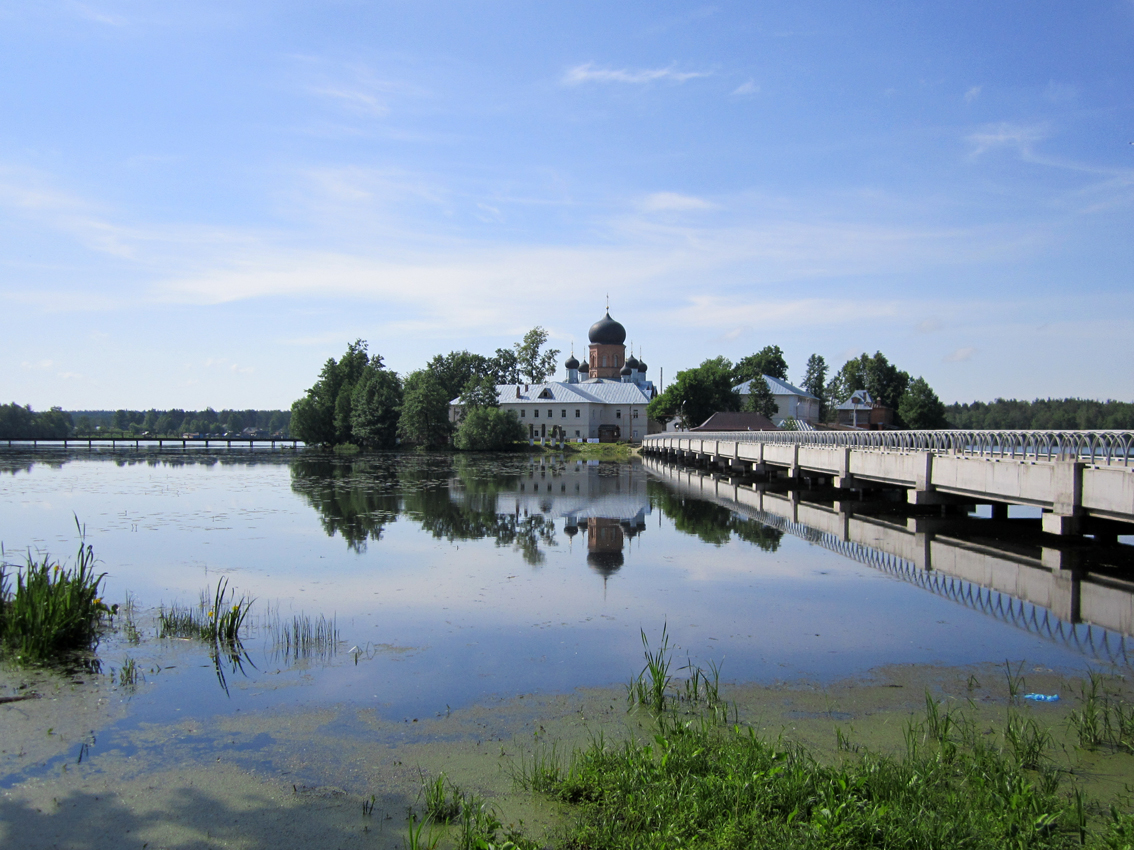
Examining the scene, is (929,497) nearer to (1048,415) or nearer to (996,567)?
(996,567)

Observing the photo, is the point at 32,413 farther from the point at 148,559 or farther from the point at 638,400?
the point at 148,559

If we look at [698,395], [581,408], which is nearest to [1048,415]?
[698,395]

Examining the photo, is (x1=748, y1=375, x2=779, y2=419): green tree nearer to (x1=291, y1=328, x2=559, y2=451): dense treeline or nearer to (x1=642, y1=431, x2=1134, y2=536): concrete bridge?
(x1=291, y1=328, x2=559, y2=451): dense treeline

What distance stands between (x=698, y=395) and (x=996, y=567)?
70858mm

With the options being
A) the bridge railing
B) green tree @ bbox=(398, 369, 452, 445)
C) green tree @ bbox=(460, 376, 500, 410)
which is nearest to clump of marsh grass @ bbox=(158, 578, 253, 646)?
the bridge railing

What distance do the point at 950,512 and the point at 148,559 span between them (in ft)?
69.0

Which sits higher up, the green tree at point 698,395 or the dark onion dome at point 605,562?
the green tree at point 698,395

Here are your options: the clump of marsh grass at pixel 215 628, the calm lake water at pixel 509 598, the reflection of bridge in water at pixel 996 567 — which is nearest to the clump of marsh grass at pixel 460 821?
the calm lake water at pixel 509 598

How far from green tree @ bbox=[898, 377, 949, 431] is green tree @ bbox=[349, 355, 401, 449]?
5949 centimetres

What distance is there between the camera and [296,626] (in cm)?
1059

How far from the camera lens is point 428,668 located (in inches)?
355

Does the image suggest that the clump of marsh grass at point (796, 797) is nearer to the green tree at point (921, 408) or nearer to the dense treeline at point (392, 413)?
the dense treeline at point (392, 413)

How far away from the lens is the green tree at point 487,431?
8069 centimetres

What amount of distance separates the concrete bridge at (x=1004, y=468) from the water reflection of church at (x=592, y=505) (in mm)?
7443
